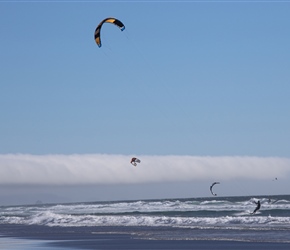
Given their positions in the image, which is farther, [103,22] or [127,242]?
[103,22]

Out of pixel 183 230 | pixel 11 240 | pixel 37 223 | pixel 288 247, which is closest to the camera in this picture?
pixel 288 247

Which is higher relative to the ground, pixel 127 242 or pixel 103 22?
pixel 103 22

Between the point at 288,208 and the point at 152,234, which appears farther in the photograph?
the point at 288,208

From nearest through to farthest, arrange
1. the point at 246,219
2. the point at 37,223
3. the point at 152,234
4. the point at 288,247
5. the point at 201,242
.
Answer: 1. the point at 288,247
2. the point at 201,242
3. the point at 152,234
4. the point at 246,219
5. the point at 37,223

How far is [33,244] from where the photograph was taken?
92.4ft

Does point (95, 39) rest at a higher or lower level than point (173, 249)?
higher

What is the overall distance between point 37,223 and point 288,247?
27143 millimetres

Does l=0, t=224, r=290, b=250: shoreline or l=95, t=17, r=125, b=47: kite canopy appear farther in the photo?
l=95, t=17, r=125, b=47: kite canopy

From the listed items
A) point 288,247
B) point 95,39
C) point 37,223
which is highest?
point 95,39

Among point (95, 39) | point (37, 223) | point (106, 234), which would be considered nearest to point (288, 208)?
point (37, 223)

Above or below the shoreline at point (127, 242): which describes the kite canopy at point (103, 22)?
above

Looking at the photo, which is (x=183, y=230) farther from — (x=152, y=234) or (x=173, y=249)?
(x=173, y=249)

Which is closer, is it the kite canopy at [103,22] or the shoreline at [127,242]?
the shoreline at [127,242]

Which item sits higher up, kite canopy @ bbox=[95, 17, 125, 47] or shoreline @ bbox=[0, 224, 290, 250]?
kite canopy @ bbox=[95, 17, 125, 47]
